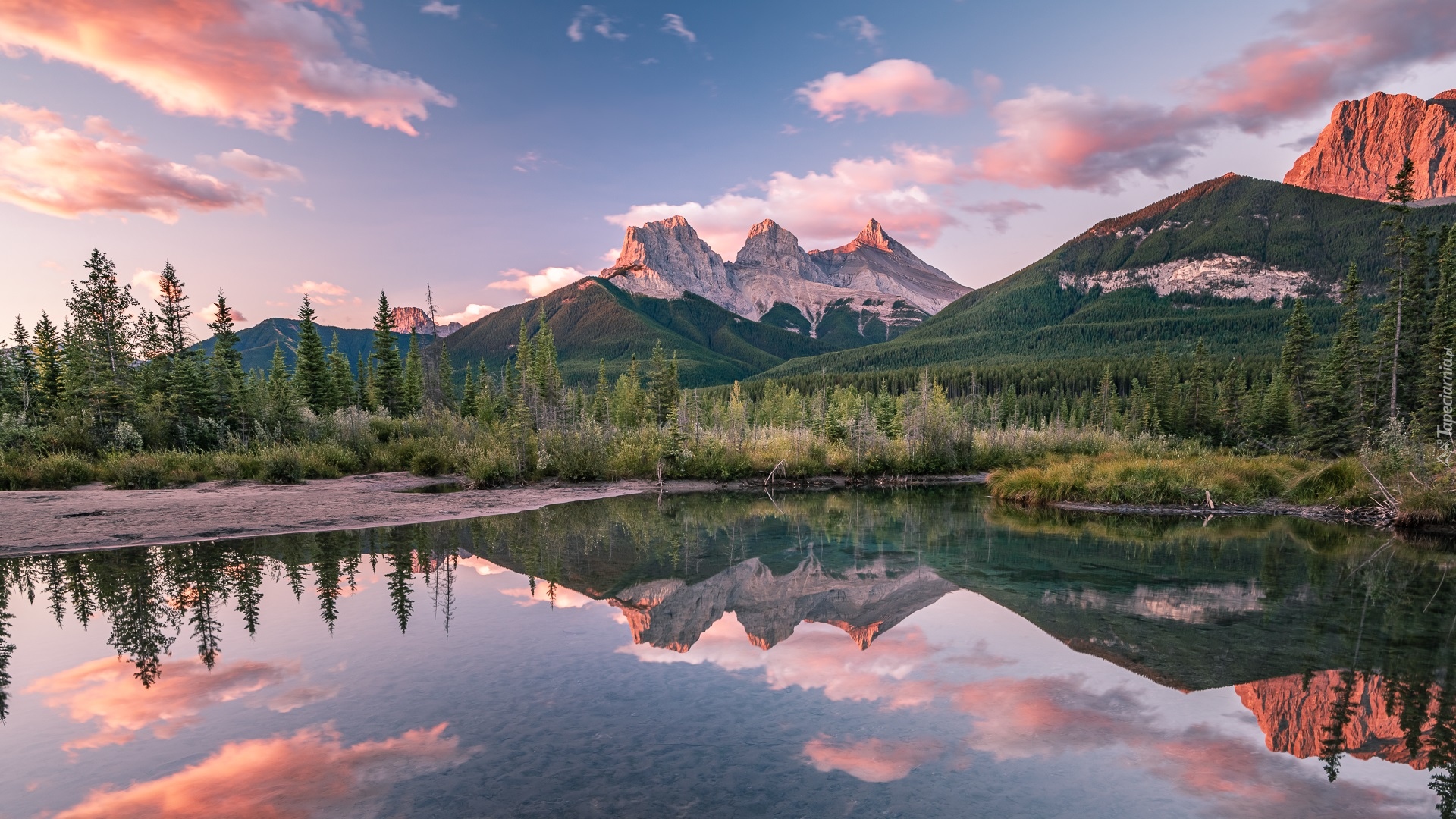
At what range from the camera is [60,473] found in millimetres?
22922

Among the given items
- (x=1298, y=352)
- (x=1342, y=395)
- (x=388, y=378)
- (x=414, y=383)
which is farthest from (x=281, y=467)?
(x=1298, y=352)

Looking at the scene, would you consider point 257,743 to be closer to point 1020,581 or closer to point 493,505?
point 1020,581

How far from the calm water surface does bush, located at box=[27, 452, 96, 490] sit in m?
10.3

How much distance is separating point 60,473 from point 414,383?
40081mm

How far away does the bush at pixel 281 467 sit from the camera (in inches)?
1034

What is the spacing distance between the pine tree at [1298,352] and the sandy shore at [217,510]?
5942 cm

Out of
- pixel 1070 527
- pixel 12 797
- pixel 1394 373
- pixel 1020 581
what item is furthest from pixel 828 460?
pixel 12 797

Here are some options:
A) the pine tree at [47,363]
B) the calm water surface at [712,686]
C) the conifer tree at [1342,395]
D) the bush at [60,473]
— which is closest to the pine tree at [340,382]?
the pine tree at [47,363]

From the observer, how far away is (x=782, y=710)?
327 inches

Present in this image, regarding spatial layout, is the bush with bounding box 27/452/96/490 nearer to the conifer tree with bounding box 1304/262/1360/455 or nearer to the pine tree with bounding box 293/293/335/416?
the pine tree with bounding box 293/293/335/416

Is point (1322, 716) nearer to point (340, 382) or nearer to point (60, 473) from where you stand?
point (60, 473)

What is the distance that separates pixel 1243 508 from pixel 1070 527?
953 centimetres

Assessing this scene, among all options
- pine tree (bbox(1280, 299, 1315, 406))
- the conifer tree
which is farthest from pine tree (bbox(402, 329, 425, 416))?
pine tree (bbox(1280, 299, 1315, 406))

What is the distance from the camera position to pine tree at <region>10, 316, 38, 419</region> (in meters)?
33.7
